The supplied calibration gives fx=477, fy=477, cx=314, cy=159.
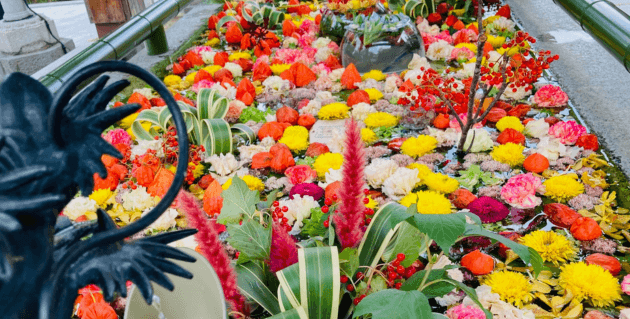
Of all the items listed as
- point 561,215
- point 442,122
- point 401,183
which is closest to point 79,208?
point 401,183

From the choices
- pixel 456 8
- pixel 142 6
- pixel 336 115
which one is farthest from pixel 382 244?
pixel 142 6

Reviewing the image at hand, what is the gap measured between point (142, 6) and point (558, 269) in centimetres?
462

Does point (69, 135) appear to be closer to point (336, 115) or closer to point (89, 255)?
point (89, 255)

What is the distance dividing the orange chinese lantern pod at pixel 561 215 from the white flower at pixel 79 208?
1.57 metres

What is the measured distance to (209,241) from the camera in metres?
0.91

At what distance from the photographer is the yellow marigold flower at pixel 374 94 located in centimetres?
246

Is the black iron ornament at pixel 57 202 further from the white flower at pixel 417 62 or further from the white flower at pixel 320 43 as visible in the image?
the white flower at pixel 320 43

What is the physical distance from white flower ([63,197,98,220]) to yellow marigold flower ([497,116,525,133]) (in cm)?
169

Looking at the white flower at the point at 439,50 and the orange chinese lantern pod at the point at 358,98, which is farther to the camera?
the white flower at the point at 439,50

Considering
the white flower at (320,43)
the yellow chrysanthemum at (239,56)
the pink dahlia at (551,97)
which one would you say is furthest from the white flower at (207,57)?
the pink dahlia at (551,97)

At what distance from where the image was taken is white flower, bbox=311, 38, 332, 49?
3.24 m

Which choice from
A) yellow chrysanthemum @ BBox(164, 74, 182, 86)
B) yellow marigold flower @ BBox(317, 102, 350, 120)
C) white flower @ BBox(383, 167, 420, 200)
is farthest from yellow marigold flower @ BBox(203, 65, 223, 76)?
white flower @ BBox(383, 167, 420, 200)

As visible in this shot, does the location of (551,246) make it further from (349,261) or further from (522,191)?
(349,261)

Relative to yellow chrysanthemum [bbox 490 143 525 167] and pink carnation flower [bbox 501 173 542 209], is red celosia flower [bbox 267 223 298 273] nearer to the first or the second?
pink carnation flower [bbox 501 173 542 209]
